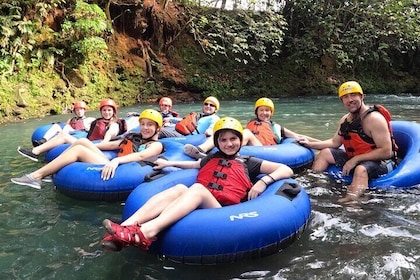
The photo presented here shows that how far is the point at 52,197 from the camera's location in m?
4.30

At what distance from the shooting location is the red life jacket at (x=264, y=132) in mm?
5766

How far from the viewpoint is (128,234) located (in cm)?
257

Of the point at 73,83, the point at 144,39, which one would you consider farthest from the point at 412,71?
the point at 73,83

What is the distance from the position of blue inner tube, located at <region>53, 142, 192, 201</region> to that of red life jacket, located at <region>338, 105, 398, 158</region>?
203cm

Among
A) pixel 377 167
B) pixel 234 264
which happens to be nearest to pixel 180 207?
pixel 234 264

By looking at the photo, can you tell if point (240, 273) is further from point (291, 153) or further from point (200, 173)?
point (291, 153)

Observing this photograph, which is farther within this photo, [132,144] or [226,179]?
[132,144]

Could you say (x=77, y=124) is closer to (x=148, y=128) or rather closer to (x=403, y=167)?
(x=148, y=128)

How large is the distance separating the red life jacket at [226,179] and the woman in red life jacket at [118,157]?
111 centimetres

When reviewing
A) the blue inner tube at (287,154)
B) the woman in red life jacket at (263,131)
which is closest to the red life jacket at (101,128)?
the woman in red life jacket at (263,131)

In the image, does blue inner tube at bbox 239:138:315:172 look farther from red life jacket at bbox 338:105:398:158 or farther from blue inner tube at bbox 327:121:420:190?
red life jacket at bbox 338:105:398:158

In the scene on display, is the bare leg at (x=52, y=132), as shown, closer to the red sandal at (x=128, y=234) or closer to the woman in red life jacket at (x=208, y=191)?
the woman in red life jacket at (x=208, y=191)

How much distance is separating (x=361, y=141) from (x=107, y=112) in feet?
11.9

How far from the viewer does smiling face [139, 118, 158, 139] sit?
15.0ft
